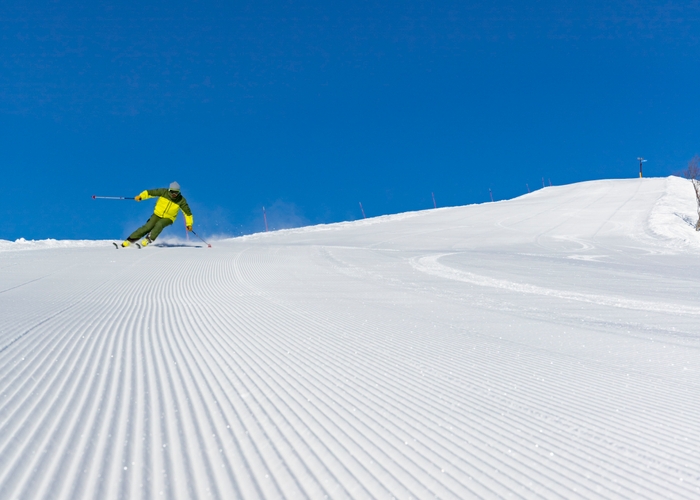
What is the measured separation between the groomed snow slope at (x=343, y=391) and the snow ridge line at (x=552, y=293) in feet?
0.33

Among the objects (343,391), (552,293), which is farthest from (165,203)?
(343,391)

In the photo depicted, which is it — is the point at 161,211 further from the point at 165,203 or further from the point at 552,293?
the point at 552,293

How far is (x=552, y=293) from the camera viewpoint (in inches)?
361

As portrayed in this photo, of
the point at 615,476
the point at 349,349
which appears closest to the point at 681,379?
the point at 615,476

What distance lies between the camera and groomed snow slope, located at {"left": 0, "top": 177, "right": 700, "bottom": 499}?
2285mm

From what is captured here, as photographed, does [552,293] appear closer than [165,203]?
Yes

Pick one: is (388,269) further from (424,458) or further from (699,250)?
(699,250)

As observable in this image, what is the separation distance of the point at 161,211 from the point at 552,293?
12649mm

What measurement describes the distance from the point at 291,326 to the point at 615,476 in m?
3.61

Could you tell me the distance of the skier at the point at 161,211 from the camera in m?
17.7

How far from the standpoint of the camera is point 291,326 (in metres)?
5.61

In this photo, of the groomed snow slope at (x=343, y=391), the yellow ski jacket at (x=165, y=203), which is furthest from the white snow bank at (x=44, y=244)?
the groomed snow slope at (x=343, y=391)

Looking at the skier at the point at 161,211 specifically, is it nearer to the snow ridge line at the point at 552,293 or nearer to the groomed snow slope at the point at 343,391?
the snow ridge line at the point at 552,293

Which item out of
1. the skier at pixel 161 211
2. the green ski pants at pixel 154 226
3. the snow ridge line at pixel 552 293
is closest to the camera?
the snow ridge line at pixel 552 293
